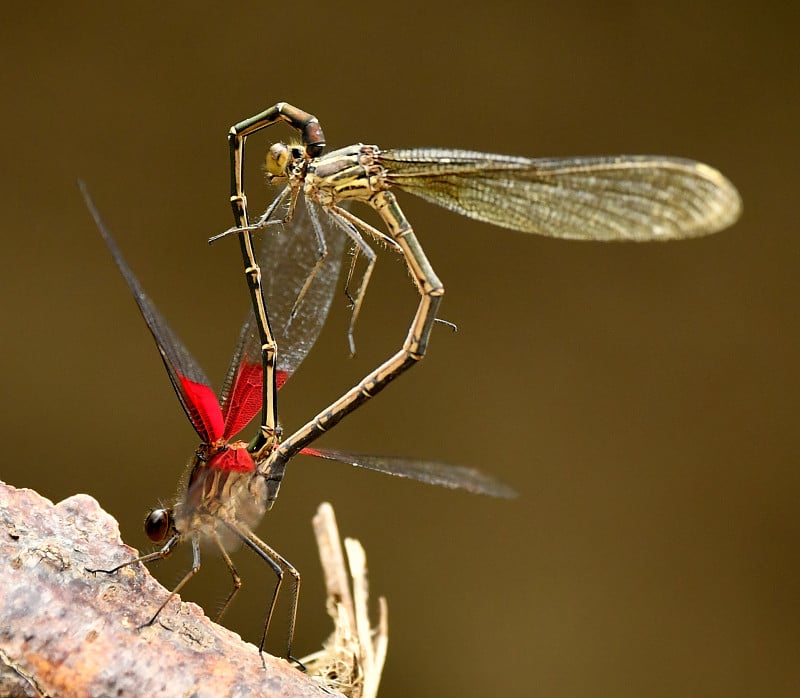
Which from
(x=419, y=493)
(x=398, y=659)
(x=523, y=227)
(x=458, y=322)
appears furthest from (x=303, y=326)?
(x=398, y=659)

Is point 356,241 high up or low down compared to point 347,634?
up

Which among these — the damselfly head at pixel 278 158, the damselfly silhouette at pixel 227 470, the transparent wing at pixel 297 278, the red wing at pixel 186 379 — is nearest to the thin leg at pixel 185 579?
the damselfly silhouette at pixel 227 470

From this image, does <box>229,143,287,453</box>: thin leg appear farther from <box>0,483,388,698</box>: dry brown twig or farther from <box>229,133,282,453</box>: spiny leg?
<box>0,483,388,698</box>: dry brown twig

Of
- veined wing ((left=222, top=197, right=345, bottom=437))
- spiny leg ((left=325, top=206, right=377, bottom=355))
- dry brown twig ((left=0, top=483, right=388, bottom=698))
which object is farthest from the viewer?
veined wing ((left=222, top=197, right=345, bottom=437))

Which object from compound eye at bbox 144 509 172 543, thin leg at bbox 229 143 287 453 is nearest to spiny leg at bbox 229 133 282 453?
thin leg at bbox 229 143 287 453

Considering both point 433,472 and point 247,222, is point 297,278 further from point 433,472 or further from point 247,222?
point 433,472

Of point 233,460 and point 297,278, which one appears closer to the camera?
point 233,460

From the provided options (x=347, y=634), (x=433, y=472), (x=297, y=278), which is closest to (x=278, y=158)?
(x=297, y=278)
